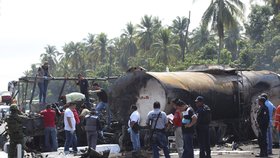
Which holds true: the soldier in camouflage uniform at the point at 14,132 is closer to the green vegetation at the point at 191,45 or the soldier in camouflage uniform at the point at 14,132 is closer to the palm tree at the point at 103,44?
the green vegetation at the point at 191,45

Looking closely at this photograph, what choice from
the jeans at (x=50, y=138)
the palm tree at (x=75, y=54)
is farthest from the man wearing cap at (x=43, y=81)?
the palm tree at (x=75, y=54)

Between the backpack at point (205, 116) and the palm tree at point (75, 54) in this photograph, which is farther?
the palm tree at point (75, 54)

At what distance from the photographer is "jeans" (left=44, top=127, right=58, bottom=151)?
18172 mm

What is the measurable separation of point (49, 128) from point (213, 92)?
5.45 m

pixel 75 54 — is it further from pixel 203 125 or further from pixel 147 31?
pixel 203 125

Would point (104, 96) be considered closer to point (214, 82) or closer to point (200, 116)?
point (214, 82)

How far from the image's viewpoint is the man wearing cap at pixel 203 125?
44.7ft

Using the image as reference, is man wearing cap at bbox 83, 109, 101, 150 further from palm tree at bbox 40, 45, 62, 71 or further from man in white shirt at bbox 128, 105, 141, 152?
palm tree at bbox 40, 45, 62, 71

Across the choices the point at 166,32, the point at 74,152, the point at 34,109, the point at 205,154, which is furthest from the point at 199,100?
the point at 166,32

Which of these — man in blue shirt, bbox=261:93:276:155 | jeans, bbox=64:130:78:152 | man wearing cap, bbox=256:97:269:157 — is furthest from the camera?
jeans, bbox=64:130:78:152

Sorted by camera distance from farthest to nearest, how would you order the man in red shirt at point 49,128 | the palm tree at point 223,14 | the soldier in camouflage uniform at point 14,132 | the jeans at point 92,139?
the palm tree at point 223,14
the man in red shirt at point 49,128
the jeans at point 92,139
the soldier in camouflage uniform at point 14,132

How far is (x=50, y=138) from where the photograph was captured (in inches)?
724

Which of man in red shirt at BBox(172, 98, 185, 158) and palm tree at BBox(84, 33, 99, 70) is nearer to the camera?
man in red shirt at BBox(172, 98, 185, 158)

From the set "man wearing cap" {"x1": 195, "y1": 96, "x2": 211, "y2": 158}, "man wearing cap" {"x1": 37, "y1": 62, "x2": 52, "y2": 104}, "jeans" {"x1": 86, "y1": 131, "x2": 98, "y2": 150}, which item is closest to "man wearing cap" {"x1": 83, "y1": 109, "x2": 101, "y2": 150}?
"jeans" {"x1": 86, "y1": 131, "x2": 98, "y2": 150}
